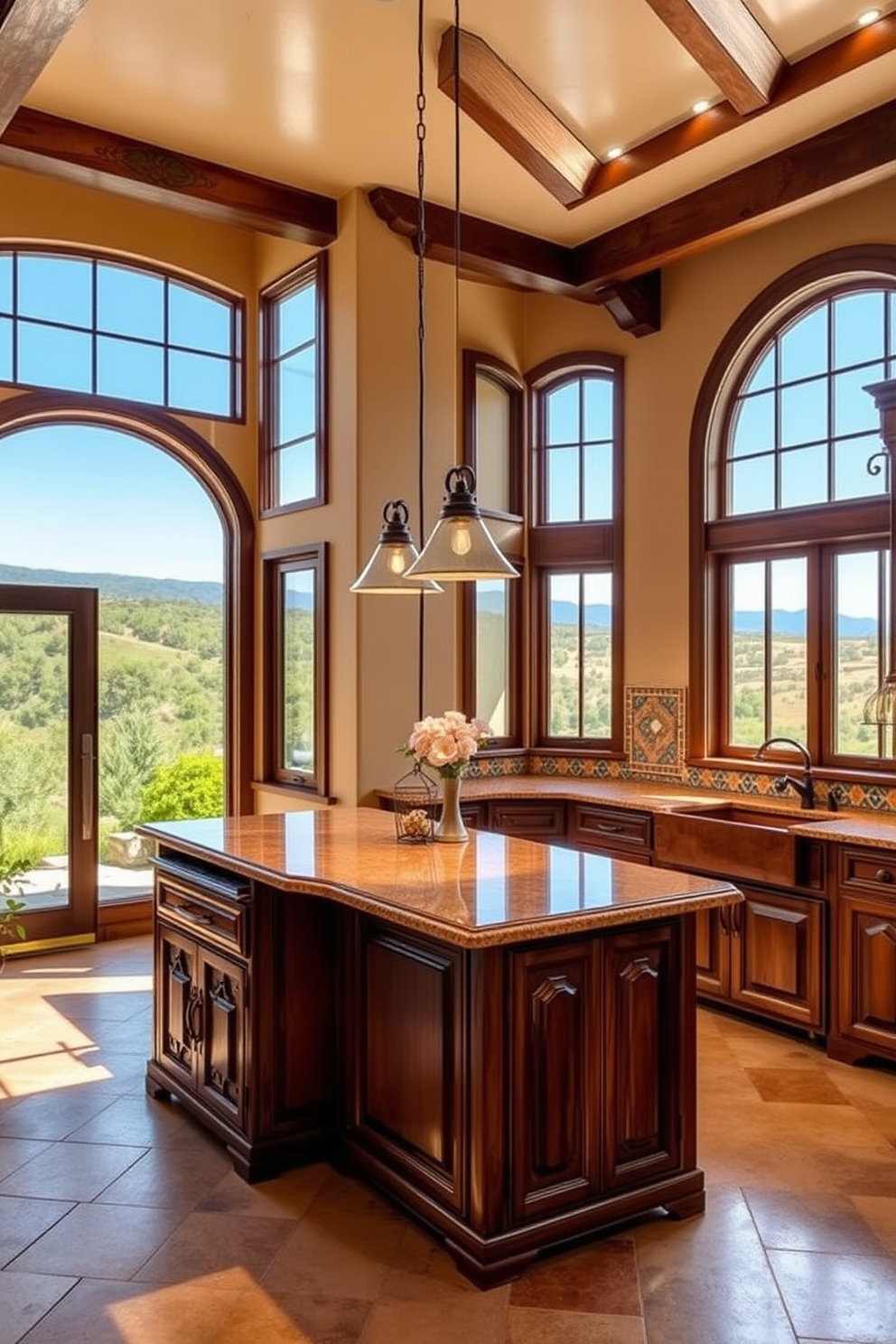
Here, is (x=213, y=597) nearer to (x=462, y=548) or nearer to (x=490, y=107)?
(x=490, y=107)

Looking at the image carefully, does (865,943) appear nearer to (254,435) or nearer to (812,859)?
(812,859)

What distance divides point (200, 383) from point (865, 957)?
4.65 meters

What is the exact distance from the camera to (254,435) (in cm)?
616

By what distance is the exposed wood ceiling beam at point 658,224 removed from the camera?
433 centimetres

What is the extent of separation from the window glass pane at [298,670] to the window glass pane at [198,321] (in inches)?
50.2

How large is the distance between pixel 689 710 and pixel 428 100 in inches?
126

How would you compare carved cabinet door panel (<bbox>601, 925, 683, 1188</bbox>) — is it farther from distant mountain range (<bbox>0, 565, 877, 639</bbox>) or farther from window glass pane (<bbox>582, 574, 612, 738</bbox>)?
window glass pane (<bbox>582, 574, 612, 738</bbox>)

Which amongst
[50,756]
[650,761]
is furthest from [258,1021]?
[650,761]

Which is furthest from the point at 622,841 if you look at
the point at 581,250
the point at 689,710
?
the point at 581,250

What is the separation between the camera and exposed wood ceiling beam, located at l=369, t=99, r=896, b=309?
4.33 metres

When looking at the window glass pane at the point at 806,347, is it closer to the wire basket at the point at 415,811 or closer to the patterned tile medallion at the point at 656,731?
the patterned tile medallion at the point at 656,731

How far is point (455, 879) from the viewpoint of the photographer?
2.96 metres

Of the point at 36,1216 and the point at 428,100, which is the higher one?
the point at 428,100

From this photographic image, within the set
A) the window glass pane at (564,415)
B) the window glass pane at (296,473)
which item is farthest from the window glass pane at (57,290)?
the window glass pane at (564,415)
